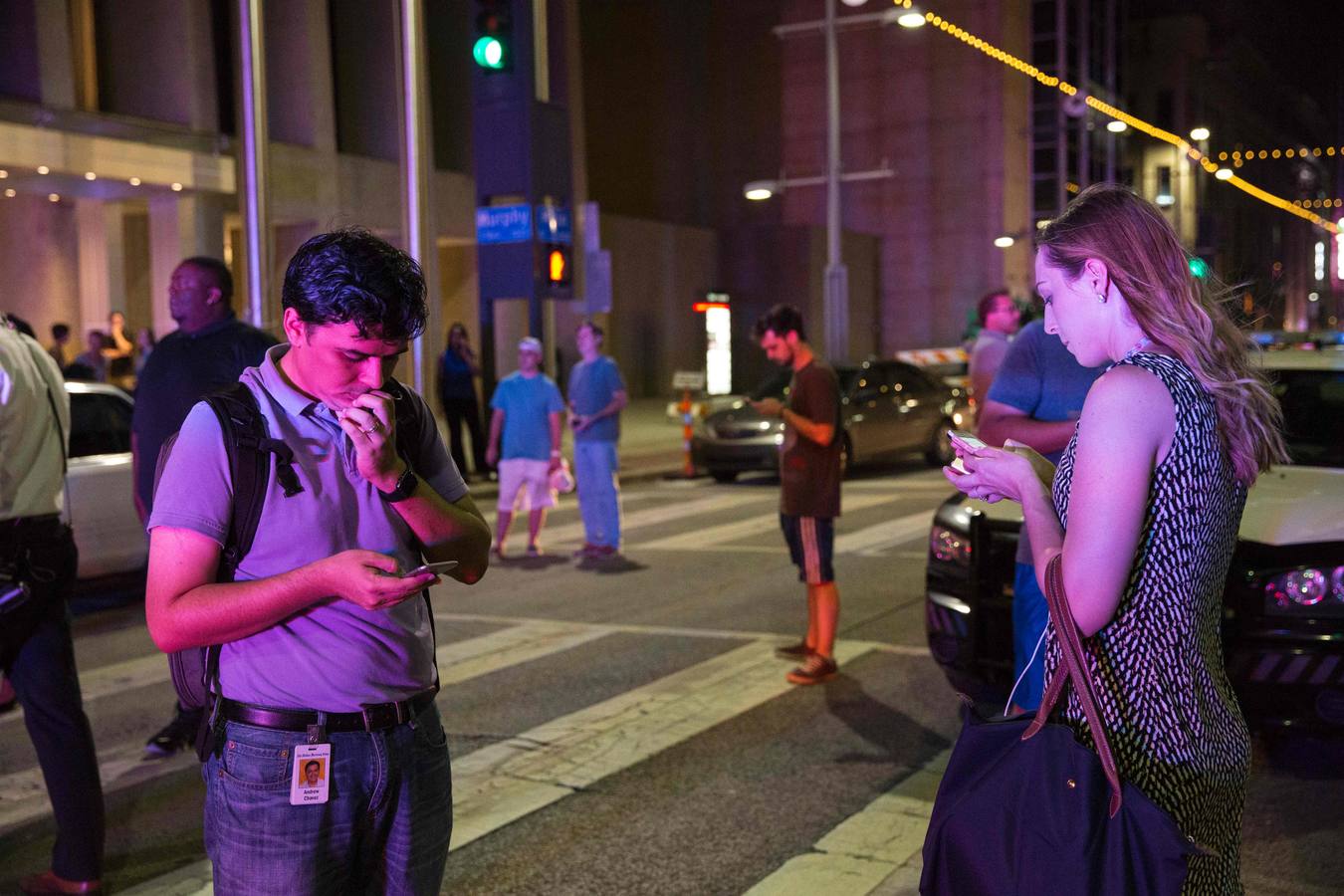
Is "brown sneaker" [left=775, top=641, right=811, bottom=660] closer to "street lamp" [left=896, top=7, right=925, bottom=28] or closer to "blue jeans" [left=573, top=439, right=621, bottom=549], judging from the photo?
"blue jeans" [left=573, top=439, right=621, bottom=549]

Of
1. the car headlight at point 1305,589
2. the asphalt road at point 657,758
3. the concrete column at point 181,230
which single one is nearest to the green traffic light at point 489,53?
the asphalt road at point 657,758

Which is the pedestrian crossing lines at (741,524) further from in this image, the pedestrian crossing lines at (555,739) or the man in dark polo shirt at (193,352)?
the man in dark polo shirt at (193,352)

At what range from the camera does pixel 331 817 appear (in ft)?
7.73

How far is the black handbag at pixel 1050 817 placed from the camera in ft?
6.77

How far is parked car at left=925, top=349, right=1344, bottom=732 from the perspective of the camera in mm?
4691

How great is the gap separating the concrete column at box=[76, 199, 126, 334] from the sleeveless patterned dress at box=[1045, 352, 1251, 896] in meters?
24.0

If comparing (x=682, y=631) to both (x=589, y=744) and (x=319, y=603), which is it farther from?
(x=319, y=603)

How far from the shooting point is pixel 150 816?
497cm

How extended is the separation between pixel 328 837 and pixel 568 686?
448cm

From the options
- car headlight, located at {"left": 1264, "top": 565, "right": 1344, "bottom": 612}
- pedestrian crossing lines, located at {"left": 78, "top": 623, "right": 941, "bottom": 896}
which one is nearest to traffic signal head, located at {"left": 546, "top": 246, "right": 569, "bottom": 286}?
pedestrian crossing lines, located at {"left": 78, "top": 623, "right": 941, "bottom": 896}

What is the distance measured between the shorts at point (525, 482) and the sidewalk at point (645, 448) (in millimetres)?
3841

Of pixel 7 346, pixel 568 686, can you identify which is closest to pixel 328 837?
pixel 7 346

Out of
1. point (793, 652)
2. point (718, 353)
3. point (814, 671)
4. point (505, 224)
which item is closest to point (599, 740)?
point (814, 671)

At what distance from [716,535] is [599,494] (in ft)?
5.73
